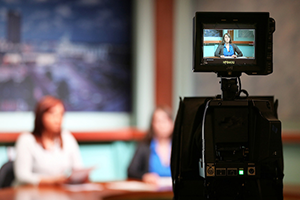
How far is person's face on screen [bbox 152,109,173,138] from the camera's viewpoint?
341 cm

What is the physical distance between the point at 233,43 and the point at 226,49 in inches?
1.5

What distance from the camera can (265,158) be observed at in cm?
135

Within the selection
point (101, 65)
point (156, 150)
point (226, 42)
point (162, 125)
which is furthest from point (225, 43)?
point (101, 65)

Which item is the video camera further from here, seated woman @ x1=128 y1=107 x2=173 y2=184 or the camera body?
seated woman @ x1=128 y1=107 x2=173 y2=184

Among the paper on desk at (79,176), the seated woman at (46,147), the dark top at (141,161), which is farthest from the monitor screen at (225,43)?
the dark top at (141,161)

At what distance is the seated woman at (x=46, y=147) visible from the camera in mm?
3031

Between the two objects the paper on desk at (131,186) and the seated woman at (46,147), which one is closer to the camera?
the paper on desk at (131,186)

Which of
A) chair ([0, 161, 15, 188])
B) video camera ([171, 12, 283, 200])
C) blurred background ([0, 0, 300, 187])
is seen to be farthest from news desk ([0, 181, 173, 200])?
blurred background ([0, 0, 300, 187])

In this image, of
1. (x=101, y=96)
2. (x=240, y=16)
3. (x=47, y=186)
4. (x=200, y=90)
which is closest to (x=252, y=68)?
(x=240, y=16)

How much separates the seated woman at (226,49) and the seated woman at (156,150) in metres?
2.02

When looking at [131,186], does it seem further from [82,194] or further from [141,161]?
[141,161]

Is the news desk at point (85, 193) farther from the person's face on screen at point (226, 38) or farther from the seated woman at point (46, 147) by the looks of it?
the person's face on screen at point (226, 38)

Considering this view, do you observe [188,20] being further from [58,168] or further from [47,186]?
[47,186]

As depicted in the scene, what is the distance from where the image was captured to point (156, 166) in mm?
3369
